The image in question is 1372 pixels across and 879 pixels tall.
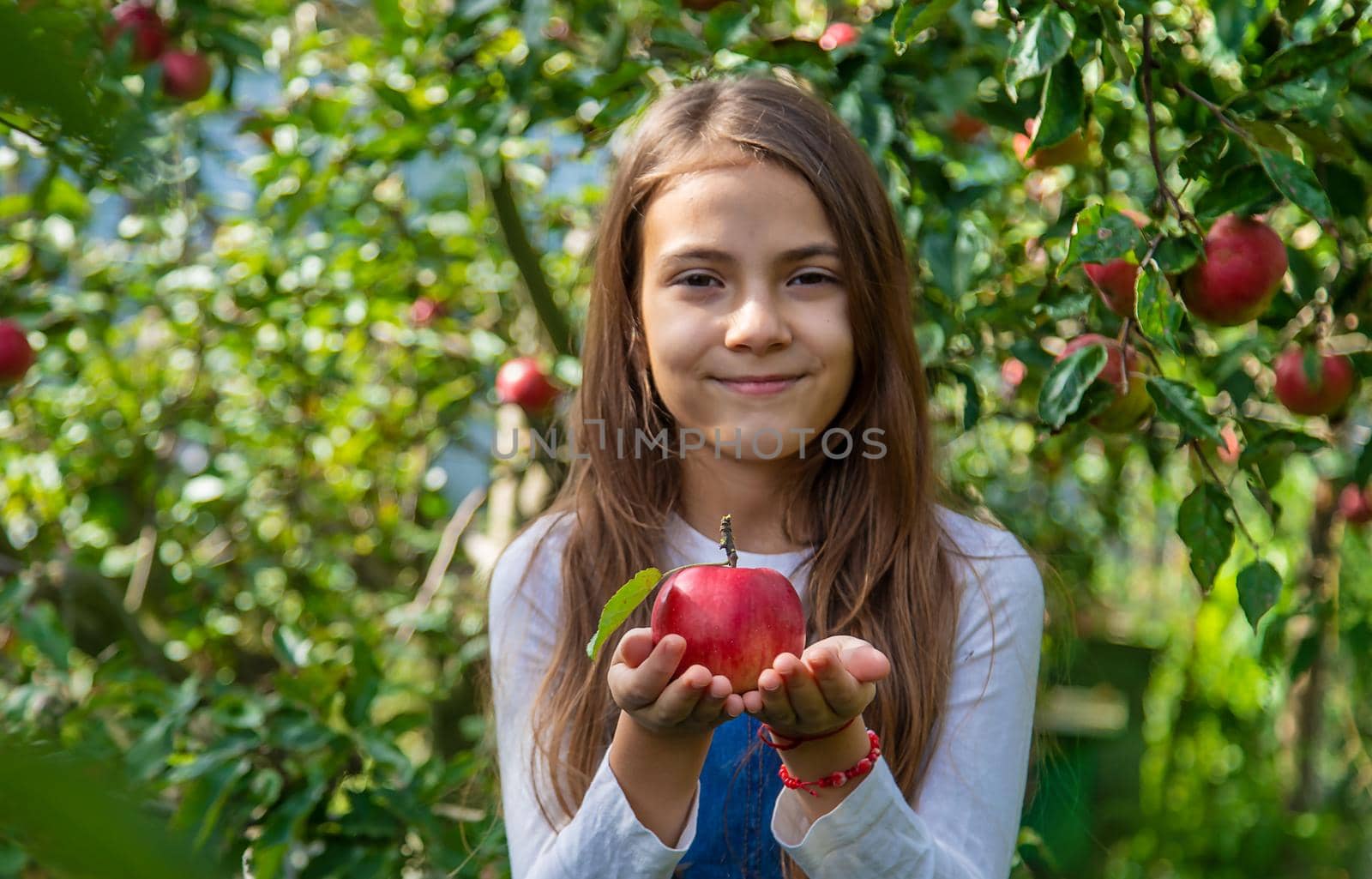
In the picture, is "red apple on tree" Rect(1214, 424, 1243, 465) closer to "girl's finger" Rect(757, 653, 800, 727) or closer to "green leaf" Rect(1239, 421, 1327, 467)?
"green leaf" Rect(1239, 421, 1327, 467)

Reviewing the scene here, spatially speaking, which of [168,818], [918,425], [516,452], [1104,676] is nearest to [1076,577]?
[1104,676]

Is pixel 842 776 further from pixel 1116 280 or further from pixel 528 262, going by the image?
pixel 528 262

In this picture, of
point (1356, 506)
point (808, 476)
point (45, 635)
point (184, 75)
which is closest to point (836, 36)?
point (808, 476)

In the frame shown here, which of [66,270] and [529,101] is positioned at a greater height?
[529,101]

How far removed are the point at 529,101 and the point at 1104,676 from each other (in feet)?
7.43

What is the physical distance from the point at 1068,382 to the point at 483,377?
1.33m

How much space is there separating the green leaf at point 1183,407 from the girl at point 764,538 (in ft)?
0.65

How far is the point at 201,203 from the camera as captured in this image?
266 centimetres

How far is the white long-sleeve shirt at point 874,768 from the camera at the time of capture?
102cm

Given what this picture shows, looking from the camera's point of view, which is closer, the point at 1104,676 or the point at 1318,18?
the point at 1318,18

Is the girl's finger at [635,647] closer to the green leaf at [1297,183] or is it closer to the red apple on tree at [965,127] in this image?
the green leaf at [1297,183]

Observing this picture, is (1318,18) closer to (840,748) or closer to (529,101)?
(840,748)

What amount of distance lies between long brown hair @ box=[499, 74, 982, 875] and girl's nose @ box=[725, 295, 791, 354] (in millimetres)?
91

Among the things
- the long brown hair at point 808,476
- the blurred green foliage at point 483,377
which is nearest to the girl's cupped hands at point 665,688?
the long brown hair at point 808,476
